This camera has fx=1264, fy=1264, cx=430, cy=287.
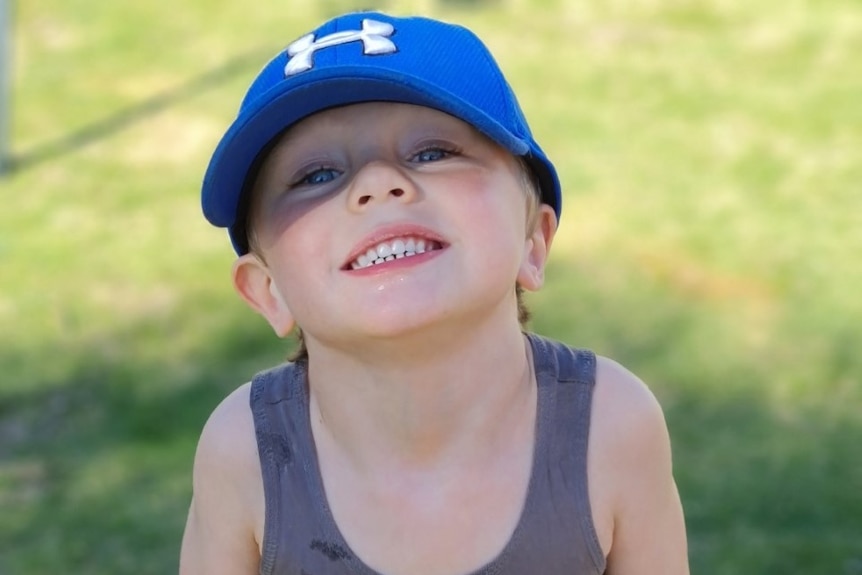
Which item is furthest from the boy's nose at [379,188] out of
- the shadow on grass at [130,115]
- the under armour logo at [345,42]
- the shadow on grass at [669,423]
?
the shadow on grass at [130,115]

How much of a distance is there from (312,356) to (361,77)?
43cm

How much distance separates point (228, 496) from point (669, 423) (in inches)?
80.1

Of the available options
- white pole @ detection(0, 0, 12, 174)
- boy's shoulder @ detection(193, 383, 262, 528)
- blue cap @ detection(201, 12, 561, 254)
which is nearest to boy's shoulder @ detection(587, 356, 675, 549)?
blue cap @ detection(201, 12, 561, 254)

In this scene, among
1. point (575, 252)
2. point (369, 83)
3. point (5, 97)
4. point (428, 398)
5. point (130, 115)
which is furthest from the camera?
point (130, 115)

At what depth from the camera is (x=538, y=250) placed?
1702mm

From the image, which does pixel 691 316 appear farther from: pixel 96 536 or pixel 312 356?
pixel 312 356

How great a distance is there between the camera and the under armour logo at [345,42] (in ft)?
4.78

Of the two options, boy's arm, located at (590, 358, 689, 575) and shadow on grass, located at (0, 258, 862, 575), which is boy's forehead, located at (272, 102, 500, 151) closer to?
boy's arm, located at (590, 358, 689, 575)

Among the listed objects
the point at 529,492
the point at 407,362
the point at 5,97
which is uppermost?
the point at 5,97

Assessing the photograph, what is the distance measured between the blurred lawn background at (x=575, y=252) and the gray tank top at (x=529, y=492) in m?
1.48

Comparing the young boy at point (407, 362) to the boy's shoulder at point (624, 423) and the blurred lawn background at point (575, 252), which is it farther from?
the blurred lawn background at point (575, 252)

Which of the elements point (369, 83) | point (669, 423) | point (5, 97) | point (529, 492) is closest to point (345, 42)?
point (369, 83)

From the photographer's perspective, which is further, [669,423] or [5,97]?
[5,97]

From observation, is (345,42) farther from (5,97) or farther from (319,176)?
(5,97)
